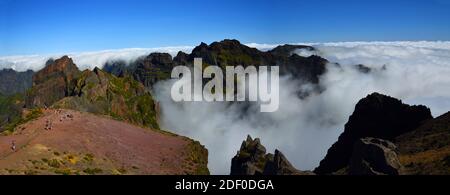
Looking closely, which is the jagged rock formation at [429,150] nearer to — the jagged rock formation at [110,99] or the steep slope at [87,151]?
the steep slope at [87,151]

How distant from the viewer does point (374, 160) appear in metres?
91.2

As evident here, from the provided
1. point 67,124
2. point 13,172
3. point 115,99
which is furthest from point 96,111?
point 13,172

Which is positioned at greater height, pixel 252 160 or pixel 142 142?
pixel 142 142

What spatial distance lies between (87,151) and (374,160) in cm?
5649

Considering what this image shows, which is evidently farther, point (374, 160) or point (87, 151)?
point (374, 160)

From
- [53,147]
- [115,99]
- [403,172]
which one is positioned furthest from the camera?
[115,99]

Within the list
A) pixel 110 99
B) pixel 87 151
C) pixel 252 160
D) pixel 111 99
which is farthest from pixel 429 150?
pixel 111 99

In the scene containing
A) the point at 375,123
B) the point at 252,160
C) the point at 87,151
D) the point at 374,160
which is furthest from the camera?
the point at 375,123

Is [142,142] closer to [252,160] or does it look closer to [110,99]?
[252,160]
